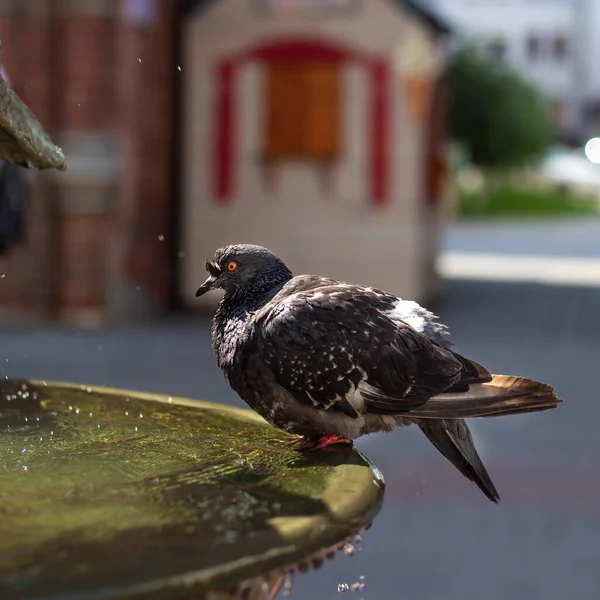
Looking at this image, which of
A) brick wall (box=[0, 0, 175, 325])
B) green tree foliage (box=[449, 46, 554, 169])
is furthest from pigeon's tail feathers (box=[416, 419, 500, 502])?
green tree foliage (box=[449, 46, 554, 169])

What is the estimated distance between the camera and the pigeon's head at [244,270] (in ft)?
9.78

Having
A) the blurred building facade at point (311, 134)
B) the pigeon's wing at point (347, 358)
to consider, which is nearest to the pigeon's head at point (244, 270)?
the pigeon's wing at point (347, 358)

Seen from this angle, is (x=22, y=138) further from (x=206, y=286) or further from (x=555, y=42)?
(x=555, y=42)

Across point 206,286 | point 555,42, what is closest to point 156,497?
point 206,286

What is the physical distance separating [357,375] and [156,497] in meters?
0.60

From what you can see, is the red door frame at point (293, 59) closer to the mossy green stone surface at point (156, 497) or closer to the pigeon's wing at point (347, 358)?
the mossy green stone surface at point (156, 497)

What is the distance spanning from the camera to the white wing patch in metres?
2.86

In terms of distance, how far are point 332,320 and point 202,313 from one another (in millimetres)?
11884

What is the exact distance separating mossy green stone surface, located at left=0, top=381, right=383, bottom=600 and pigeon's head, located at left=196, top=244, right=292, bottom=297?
1.23 feet

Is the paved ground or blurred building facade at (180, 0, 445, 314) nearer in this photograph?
the paved ground

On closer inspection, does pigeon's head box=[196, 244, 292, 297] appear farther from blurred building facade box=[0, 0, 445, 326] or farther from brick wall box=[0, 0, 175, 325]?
blurred building facade box=[0, 0, 445, 326]

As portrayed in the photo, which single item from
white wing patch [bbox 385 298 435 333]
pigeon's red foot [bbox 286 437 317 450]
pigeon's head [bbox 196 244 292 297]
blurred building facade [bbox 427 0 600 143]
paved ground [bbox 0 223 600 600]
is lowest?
paved ground [bbox 0 223 600 600]

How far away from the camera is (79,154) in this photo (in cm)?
1295

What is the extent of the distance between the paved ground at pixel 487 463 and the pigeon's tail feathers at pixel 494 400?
252cm
